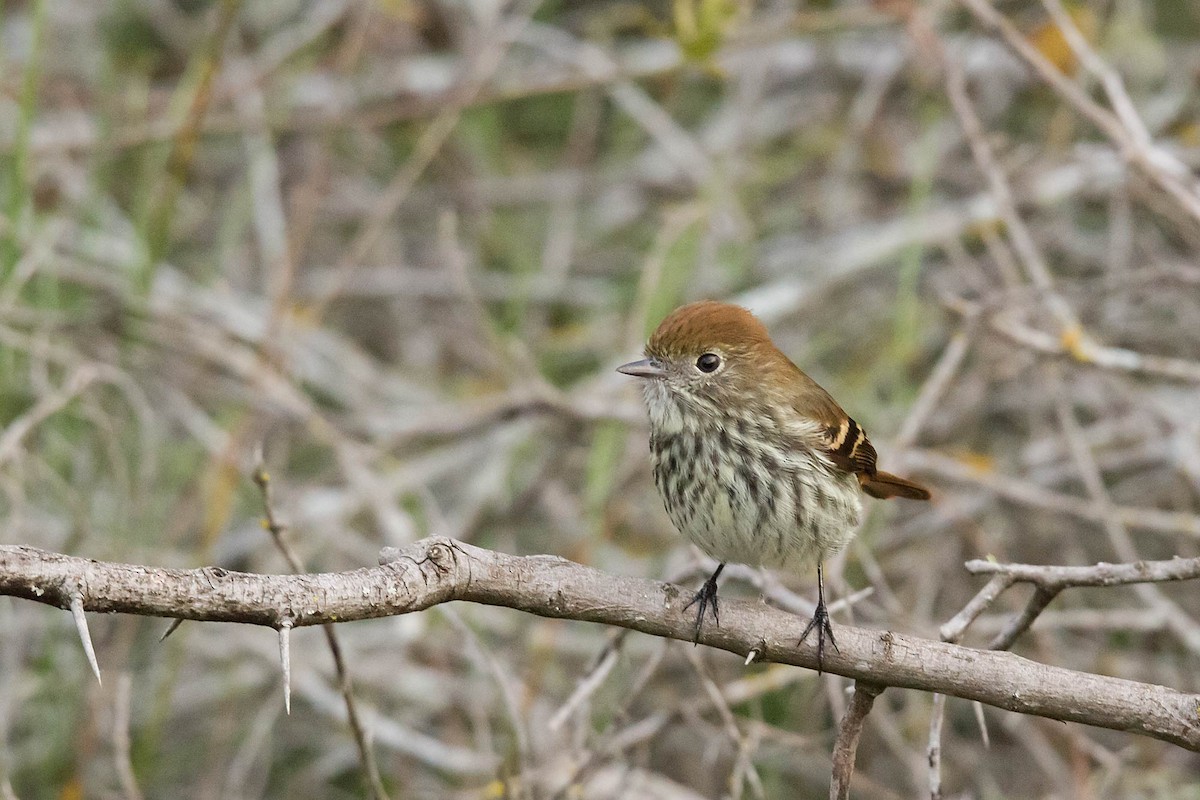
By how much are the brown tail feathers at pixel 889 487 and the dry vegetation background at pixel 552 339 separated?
0.50 metres

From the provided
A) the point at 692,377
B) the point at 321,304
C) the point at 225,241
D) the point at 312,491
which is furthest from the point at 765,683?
the point at 225,241

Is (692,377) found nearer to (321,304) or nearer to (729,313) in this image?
(729,313)

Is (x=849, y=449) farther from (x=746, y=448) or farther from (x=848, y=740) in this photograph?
(x=848, y=740)

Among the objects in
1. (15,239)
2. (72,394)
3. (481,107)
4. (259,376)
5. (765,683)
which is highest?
(481,107)

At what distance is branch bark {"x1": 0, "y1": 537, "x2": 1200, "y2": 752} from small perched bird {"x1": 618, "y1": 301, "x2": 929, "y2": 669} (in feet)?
1.74

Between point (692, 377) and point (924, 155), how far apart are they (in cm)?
221

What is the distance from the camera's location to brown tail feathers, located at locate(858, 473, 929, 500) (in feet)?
11.8

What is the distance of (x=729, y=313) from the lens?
348 cm

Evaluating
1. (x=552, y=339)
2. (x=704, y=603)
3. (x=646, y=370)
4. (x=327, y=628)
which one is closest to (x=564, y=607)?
(x=704, y=603)

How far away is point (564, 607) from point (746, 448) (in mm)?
1139

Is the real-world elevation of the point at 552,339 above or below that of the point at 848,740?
above

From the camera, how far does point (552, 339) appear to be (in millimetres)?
6027

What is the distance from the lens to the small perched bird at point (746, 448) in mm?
3256

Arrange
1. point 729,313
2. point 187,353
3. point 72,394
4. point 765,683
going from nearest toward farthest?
point 729,313
point 72,394
point 765,683
point 187,353
